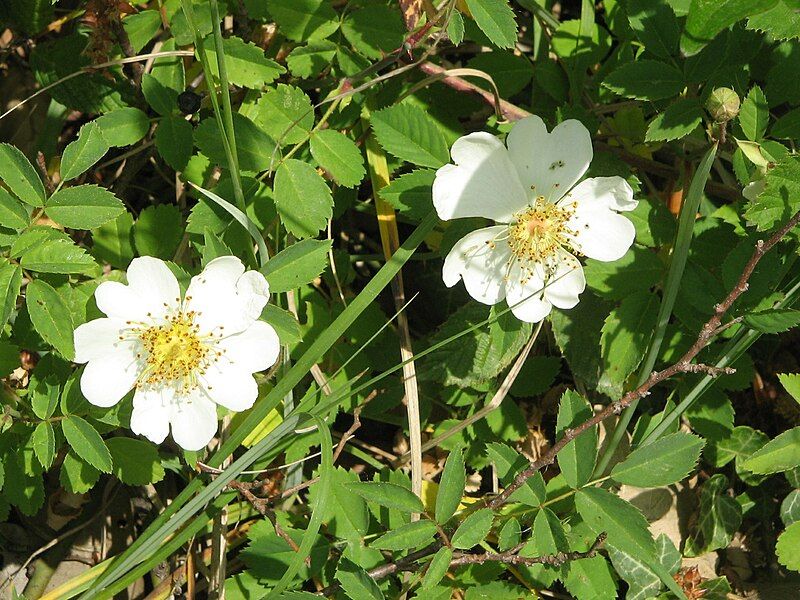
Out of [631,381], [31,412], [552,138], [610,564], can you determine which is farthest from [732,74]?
[31,412]

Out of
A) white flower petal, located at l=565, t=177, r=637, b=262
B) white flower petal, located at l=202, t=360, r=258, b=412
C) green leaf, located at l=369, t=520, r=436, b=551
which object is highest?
white flower petal, located at l=565, t=177, r=637, b=262

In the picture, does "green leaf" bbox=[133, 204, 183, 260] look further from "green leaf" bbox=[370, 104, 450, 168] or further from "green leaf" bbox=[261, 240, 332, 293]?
"green leaf" bbox=[370, 104, 450, 168]

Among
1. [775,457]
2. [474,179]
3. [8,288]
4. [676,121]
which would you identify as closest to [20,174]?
[8,288]

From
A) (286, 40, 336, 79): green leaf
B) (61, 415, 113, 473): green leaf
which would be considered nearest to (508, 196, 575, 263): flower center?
(286, 40, 336, 79): green leaf

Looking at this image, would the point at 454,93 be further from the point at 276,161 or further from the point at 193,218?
the point at 193,218

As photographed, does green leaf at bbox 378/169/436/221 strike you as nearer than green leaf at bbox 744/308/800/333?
No
